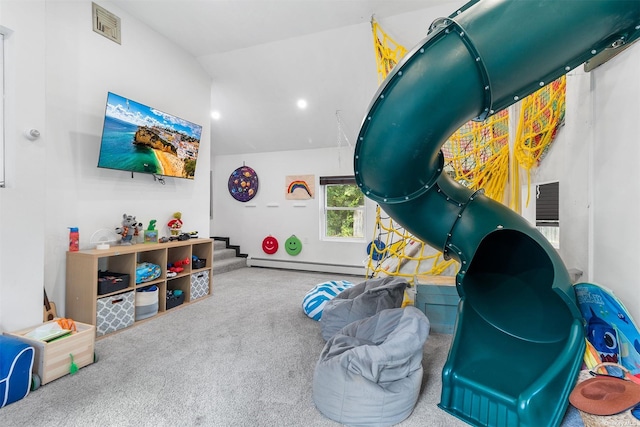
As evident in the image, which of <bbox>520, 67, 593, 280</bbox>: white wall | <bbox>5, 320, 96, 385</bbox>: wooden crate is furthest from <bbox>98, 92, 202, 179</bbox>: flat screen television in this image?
<bbox>520, 67, 593, 280</bbox>: white wall

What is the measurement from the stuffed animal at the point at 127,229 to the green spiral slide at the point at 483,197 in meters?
2.63

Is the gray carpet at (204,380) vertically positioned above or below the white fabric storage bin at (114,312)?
below

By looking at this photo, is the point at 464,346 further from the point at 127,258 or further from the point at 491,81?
the point at 127,258

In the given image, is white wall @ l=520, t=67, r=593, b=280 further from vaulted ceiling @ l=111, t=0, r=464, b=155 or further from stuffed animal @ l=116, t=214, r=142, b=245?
stuffed animal @ l=116, t=214, r=142, b=245

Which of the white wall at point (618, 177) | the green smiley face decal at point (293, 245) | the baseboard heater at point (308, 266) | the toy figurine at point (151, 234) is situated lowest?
the baseboard heater at point (308, 266)

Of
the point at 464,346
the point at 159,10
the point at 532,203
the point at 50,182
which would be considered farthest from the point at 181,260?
the point at 532,203

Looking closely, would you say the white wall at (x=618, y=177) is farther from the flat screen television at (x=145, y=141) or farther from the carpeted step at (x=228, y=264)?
the carpeted step at (x=228, y=264)

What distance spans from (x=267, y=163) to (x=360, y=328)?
438 centimetres

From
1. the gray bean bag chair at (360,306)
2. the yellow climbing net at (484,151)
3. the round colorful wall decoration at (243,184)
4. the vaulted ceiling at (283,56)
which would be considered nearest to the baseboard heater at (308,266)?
the round colorful wall decoration at (243,184)

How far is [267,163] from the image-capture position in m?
5.88

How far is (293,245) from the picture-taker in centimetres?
557

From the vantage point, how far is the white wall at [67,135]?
2018mm

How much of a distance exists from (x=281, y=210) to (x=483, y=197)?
445 cm

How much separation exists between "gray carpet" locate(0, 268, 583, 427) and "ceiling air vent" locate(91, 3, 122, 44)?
9.12ft
